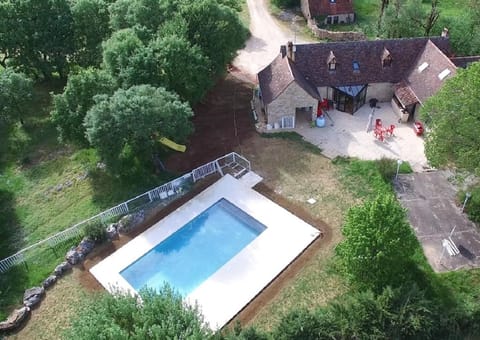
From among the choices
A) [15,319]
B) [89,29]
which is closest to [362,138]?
[15,319]

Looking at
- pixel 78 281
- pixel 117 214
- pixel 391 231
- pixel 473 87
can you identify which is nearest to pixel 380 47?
pixel 473 87

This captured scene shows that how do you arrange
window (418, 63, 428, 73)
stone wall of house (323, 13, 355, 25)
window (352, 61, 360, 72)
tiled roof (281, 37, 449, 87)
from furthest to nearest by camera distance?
stone wall of house (323, 13, 355, 25)
window (352, 61, 360, 72)
tiled roof (281, 37, 449, 87)
window (418, 63, 428, 73)

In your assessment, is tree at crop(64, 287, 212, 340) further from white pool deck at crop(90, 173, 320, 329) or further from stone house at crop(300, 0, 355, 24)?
stone house at crop(300, 0, 355, 24)

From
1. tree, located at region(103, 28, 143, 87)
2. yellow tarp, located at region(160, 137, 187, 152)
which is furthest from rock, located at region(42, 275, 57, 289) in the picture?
tree, located at region(103, 28, 143, 87)

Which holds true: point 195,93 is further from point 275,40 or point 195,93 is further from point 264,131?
point 275,40

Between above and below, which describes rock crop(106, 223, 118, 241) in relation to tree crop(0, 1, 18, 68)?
below

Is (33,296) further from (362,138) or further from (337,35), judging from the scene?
(337,35)
